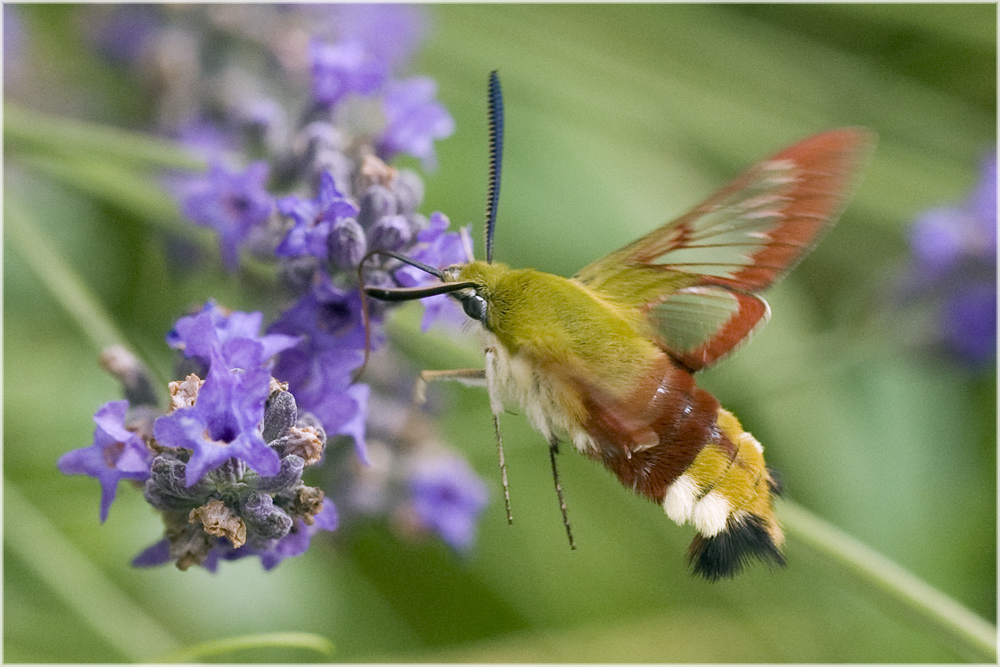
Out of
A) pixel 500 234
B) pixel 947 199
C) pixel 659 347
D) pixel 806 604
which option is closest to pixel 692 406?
pixel 659 347

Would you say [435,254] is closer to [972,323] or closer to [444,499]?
[444,499]

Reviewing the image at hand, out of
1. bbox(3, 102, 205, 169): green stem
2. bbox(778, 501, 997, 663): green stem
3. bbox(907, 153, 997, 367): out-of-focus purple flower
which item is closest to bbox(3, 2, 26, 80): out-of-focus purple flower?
bbox(3, 102, 205, 169): green stem

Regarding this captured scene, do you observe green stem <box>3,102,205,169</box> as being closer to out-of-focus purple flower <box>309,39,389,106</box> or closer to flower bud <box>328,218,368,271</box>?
out-of-focus purple flower <box>309,39,389,106</box>

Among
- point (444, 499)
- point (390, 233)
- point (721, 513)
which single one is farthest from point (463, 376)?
point (444, 499)

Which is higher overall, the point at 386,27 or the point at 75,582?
the point at 386,27

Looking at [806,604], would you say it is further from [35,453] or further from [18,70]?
[18,70]
